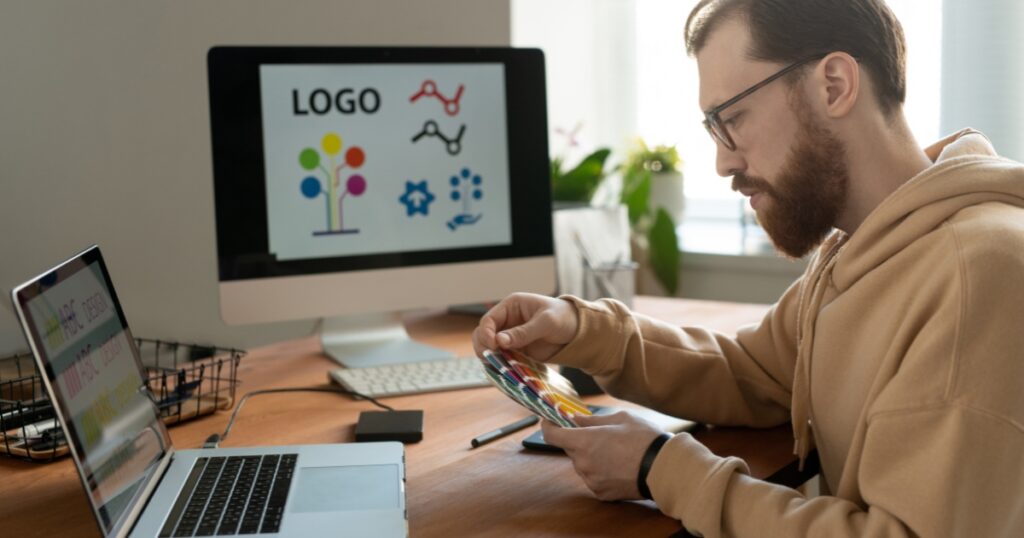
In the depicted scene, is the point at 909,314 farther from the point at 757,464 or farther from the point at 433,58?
the point at 433,58

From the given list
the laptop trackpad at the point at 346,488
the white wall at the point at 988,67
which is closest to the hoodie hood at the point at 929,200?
the laptop trackpad at the point at 346,488

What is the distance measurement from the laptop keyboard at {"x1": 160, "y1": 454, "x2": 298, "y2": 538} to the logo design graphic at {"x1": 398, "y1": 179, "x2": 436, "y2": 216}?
0.65 m

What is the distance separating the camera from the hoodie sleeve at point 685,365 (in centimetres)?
138

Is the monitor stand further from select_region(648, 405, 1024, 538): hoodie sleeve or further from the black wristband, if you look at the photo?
select_region(648, 405, 1024, 538): hoodie sleeve

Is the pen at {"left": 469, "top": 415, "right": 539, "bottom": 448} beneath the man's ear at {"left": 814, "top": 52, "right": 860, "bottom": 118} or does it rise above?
beneath

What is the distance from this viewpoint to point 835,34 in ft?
3.89

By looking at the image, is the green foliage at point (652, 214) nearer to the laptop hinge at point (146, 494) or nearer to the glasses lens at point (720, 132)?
the glasses lens at point (720, 132)

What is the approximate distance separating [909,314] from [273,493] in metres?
0.67

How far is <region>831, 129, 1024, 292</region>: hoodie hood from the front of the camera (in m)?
1.04

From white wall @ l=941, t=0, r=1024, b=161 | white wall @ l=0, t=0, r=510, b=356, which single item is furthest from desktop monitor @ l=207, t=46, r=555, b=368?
white wall @ l=941, t=0, r=1024, b=161

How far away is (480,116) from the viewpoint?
1.79 metres

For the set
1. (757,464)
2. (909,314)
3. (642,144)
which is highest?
(642,144)

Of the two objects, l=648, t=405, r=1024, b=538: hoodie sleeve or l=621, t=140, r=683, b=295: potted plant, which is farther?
l=621, t=140, r=683, b=295: potted plant

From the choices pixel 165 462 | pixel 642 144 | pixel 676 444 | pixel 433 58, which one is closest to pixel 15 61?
pixel 433 58
